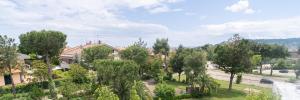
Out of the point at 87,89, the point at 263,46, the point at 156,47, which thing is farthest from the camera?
the point at 263,46

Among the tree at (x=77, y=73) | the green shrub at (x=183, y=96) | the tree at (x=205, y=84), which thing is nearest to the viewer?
the green shrub at (x=183, y=96)

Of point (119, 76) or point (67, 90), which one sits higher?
point (119, 76)

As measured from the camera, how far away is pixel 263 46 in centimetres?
10169

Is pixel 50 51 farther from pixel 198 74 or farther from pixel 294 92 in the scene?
pixel 294 92

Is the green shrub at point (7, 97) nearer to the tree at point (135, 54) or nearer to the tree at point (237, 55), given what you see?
the tree at point (135, 54)


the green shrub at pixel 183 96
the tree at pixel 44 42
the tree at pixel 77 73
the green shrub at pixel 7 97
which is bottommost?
the green shrub at pixel 183 96

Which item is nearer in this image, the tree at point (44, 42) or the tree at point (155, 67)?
the tree at point (44, 42)

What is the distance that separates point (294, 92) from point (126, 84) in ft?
59.9

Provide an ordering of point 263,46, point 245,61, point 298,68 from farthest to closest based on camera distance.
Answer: point 263,46
point 298,68
point 245,61

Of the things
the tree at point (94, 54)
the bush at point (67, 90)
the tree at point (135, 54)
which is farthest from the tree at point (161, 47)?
the bush at point (67, 90)

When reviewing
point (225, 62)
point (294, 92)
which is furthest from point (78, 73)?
point (294, 92)

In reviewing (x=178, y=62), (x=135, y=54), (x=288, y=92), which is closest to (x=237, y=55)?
(x=178, y=62)

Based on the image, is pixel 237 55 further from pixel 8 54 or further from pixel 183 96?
pixel 8 54

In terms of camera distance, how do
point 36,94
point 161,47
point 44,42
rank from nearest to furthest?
point 36,94, point 44,42, point 161,47
